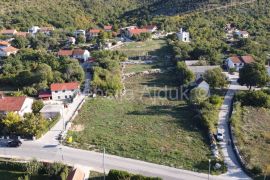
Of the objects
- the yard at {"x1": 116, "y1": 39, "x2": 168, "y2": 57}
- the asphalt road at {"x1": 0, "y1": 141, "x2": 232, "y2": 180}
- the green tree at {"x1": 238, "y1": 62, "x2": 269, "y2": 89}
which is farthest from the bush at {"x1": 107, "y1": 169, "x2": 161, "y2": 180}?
the yard at {"x1": 116, "y1": 39, "x2": 168, "y2": 57}

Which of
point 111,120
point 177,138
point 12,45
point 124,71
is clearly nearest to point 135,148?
point 177,138

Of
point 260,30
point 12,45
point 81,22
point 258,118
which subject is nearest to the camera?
point 258,118

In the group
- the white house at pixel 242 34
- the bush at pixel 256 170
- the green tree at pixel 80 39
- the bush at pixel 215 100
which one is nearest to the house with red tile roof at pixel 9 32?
the green tree at pixel 80 39

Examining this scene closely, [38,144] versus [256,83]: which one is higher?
[256,83]

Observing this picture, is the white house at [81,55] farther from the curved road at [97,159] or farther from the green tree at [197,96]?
the curved road at [97,159]

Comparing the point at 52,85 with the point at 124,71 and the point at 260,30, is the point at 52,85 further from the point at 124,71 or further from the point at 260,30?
the point at 260,30
